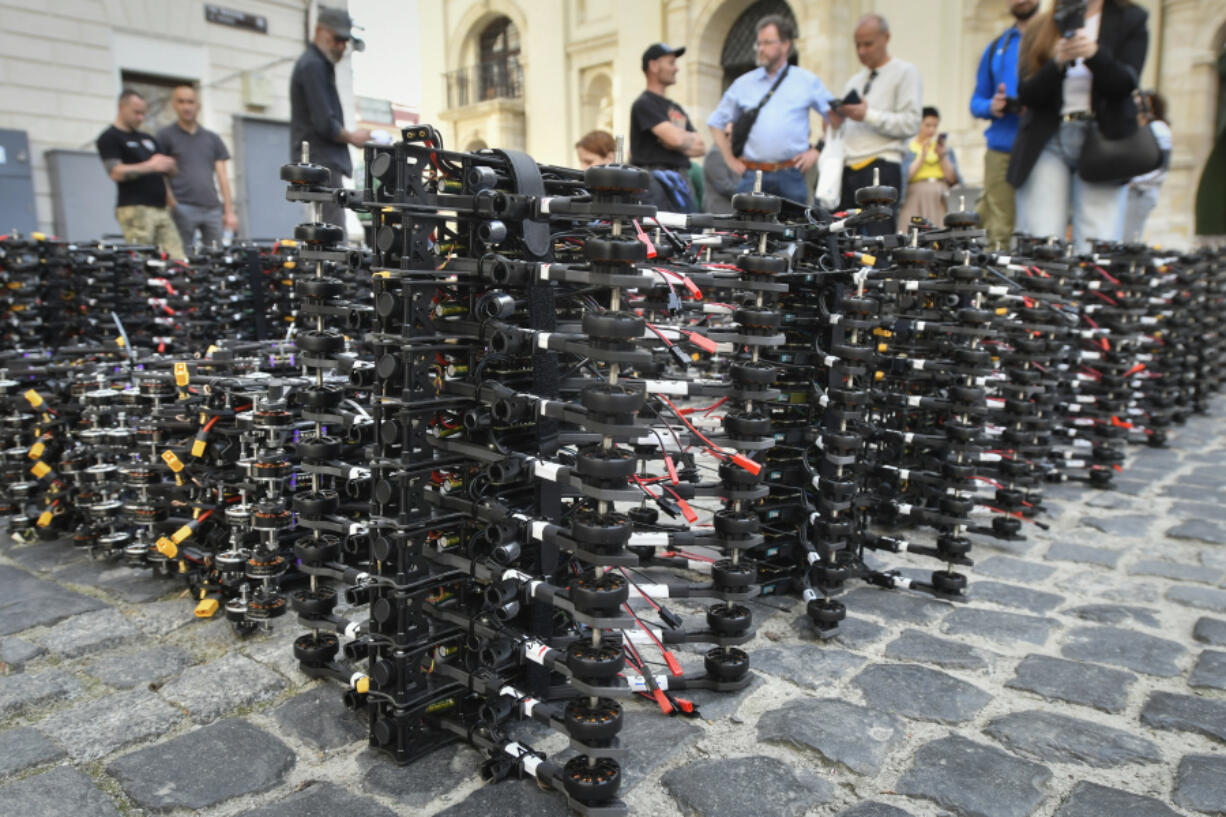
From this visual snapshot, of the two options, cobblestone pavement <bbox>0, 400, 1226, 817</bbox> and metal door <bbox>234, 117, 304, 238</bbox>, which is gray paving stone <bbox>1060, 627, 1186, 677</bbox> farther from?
metal door <bbox>234, 117, 304, 238</bbox>

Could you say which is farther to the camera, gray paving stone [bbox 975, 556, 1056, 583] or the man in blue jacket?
the man in blue jacket

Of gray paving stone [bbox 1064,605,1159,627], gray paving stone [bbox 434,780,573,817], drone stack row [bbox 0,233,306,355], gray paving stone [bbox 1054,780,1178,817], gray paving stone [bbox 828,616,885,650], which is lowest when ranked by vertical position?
gray paving stone [bbox 1054,780,1178,817]

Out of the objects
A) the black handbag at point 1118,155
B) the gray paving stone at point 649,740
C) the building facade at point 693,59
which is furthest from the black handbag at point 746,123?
the building facade at point 693,59

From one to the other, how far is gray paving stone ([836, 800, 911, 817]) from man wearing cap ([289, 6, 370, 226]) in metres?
6.12

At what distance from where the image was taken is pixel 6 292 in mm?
7977

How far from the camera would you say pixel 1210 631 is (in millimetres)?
3994

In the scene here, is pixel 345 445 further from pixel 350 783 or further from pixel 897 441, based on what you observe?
pixel 897 441

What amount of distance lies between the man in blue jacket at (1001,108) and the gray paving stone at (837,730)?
580 centimetres

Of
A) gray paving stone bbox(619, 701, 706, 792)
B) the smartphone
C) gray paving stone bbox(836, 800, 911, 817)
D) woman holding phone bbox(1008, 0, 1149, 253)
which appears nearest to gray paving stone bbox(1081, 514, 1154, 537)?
woman holding phone bbox(1008, 0, 1149, 253)

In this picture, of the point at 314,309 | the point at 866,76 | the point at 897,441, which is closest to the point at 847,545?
the point at 897,441

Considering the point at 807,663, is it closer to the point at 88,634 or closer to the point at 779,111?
the point at 88,634

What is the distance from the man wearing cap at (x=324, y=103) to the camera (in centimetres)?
700

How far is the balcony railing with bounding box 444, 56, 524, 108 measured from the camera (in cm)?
3447

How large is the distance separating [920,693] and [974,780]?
0.60 metres
